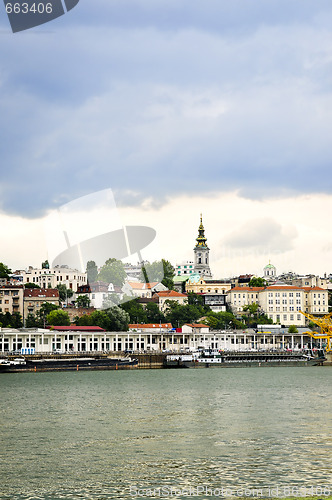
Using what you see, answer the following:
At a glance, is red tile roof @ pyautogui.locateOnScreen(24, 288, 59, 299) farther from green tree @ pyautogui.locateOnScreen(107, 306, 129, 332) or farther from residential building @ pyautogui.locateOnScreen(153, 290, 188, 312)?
residential building @ pyautogui.locateOnScreen(153, 290, 188, 312)

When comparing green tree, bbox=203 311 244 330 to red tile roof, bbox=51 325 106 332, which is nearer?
red tile roof, bbox=51 325 106 332

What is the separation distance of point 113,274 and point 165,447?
12934 centimetres

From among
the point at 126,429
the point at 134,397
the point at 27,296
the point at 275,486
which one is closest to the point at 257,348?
the point at 27,296

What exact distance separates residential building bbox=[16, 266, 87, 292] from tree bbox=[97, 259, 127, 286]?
6437 millimetres

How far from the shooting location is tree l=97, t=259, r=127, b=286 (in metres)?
152

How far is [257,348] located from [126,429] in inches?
3874

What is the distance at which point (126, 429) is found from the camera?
93.6 feet

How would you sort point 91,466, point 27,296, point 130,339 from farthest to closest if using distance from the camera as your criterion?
point 27,296
point 130,339
point 91,466

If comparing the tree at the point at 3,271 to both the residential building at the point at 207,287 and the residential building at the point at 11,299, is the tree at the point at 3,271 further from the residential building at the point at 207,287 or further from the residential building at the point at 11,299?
the residential building at the point at 207,287

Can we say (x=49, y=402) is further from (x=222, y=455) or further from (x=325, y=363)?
(x=325, y=363)

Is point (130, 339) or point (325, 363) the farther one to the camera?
point (130, 339)
